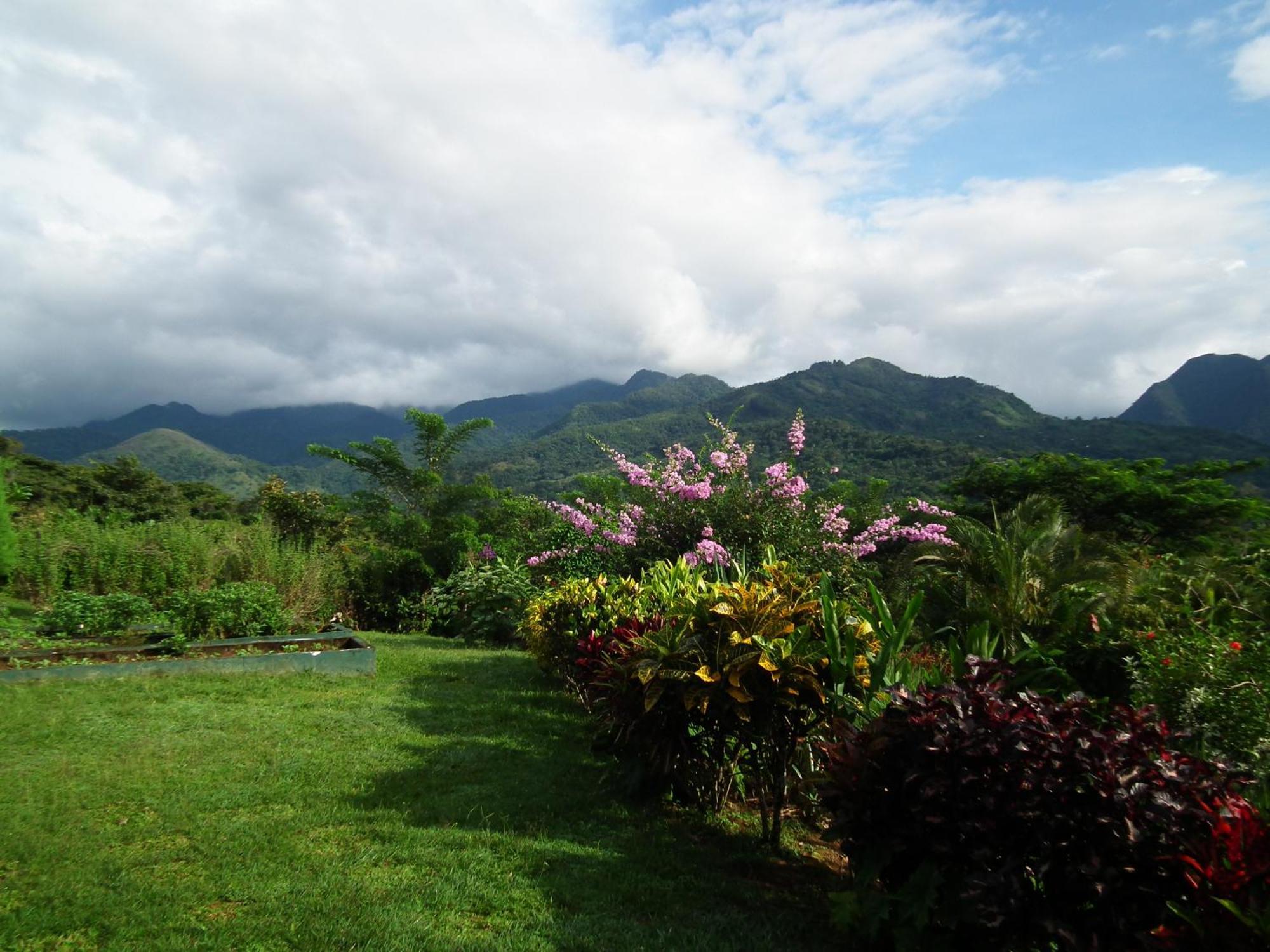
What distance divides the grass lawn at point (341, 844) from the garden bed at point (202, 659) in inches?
23.1

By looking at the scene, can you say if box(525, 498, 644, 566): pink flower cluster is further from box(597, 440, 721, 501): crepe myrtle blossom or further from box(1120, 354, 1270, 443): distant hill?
box(1120, 354, 1270, 443): distant hill

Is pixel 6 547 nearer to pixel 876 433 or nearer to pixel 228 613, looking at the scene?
pixel 228 613

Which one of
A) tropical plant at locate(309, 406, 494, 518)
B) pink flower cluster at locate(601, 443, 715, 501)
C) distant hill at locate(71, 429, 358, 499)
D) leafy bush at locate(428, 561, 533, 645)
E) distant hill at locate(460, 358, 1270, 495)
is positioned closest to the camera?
pink flower cluster at locate(601, 443, 715, 501)

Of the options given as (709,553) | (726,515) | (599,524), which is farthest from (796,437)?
(599,524)

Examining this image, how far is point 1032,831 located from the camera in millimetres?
2348

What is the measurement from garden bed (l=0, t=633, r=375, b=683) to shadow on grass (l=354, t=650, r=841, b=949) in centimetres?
195

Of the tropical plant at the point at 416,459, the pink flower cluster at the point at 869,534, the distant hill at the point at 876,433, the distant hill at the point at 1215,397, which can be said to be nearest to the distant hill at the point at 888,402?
the distant hill at the point at 876,433

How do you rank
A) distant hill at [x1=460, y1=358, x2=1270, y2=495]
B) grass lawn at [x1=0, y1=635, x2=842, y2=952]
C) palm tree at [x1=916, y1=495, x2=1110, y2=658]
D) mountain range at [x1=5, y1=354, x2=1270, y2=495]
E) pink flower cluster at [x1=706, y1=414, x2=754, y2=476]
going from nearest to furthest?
grass lawn at [x1=0, y1=635, x2=842, y2=952] < palm tree at [x1=916, y1=495, x2=1110, y2=658] < pink flower cluster at [x1=706, y1=414, x2=754, y2=476] < distant hill at [x1=460, y1=358, x2=1270, y2=495] < mountain range at [x1=5, y1=354, x2=1270, y2=495]

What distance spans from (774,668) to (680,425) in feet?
298

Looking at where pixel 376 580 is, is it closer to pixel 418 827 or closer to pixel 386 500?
pixel 386 500

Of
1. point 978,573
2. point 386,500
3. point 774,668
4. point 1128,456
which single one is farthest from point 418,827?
point 1128,456

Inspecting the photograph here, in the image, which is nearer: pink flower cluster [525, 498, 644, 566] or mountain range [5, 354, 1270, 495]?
pink flower cluster [525, 498, 644, 566]

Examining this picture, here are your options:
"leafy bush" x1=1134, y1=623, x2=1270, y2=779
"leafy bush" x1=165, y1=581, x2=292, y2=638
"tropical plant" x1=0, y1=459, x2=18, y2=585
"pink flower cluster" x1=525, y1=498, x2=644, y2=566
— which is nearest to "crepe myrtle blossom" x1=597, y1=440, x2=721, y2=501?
"pink flower cluster" x1=525, y1=498, x2=644, y2=566

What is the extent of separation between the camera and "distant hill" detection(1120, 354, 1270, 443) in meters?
68.0
